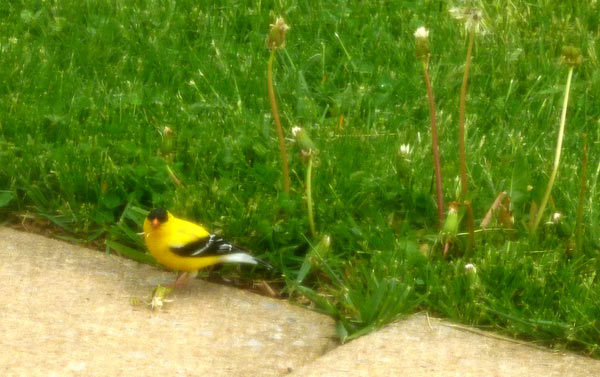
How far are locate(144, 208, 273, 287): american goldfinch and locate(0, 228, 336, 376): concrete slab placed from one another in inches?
4.0

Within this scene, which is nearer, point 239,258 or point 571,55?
point 571,55

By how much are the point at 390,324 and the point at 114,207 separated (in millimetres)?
1364

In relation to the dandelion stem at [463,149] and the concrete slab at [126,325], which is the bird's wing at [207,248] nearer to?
the concrete slab at [126,325]

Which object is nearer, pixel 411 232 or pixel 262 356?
pixel 262 356

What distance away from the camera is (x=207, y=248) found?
153 inches

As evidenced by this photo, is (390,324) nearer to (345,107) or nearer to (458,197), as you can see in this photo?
(458,197)

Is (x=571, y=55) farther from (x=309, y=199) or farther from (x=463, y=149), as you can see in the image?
(x=309, y=199)

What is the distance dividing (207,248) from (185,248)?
10 centimetres

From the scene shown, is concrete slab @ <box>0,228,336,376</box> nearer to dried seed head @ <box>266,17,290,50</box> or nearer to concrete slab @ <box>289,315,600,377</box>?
concrete slab @ <box>289,315,600,377</box>

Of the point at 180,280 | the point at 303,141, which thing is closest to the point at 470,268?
the point at 303,141

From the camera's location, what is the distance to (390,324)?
142 inches

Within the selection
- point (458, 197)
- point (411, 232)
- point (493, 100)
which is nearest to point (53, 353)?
point (411, 232)

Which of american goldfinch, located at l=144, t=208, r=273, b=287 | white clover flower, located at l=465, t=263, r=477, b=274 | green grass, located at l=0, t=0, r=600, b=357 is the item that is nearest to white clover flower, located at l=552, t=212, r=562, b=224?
green grass, located at l=0, t=0, r=600, b=357

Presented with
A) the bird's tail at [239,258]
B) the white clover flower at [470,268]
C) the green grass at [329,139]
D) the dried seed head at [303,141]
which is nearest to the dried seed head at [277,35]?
the dried seed head at [303,141]
